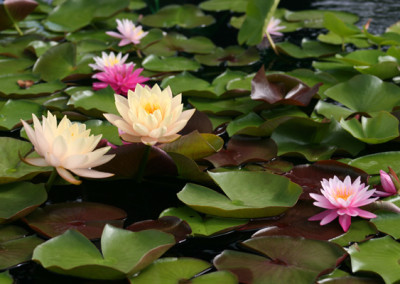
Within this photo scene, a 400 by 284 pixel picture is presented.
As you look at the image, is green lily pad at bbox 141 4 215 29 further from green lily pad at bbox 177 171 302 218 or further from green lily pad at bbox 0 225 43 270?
green lily pad at bbox 0 225 43 270

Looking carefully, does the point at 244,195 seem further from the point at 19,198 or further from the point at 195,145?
the point at 19,198

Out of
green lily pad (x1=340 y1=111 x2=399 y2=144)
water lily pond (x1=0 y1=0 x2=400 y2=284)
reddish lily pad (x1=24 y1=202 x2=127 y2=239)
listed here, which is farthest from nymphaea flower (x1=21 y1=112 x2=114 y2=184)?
green lily pad (x1=340 y1=111 x2=399 y2=144)

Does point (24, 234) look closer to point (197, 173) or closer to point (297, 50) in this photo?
point (197, 173)

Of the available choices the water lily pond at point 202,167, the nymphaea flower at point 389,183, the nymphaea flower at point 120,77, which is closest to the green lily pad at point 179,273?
the water lily pond at point 202,167

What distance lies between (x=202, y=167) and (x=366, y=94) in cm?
69

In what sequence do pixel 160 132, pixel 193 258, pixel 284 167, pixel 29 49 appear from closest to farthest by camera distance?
pixel 193 258 < pixel 160 132 < pixel 284 167 < pixel 29 49

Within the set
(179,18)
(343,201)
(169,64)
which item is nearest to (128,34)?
(169,64)

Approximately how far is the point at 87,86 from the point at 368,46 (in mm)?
1270

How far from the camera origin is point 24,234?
1.22 meters

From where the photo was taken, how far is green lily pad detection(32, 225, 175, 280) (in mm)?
1033

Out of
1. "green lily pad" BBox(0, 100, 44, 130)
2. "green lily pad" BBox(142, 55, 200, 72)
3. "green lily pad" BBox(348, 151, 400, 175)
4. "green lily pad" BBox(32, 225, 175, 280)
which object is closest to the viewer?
"green lily pad" BBox(32, 225, 175, 280)

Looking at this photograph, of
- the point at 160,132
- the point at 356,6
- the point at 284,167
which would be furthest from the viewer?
the point at 356,6

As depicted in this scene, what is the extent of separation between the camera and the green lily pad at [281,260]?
1066mm

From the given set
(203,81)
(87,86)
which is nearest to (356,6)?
(203,81)
